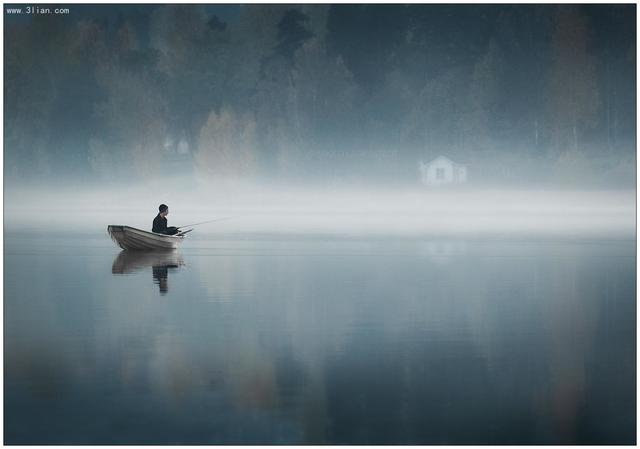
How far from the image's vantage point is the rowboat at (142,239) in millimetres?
20594

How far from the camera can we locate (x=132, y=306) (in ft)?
39.9

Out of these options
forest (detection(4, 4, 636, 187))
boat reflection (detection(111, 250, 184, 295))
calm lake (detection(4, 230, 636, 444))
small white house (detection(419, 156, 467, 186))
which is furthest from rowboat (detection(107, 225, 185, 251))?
small white house (detection(419, 156, 467, 186))

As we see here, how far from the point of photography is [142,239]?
20.8 m

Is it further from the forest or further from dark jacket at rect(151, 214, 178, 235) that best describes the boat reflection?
the forest

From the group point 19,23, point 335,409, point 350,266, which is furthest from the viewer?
point 19,23

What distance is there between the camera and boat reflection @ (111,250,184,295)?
50.5ft

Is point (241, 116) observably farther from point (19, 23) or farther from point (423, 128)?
point (19, 23)

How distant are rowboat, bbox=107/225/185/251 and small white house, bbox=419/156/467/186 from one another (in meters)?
31.6

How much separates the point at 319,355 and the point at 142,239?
12.0 meters

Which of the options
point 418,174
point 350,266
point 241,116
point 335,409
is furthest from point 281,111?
point 335,409

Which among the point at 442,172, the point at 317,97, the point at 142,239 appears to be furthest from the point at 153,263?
the point at 442,172

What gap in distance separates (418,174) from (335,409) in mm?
45840

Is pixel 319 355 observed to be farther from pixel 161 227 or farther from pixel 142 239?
pixel 161 227

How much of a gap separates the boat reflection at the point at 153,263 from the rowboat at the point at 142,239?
0.43 ft
